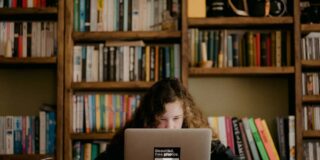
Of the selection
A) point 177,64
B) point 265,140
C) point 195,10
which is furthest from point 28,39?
point 265,140

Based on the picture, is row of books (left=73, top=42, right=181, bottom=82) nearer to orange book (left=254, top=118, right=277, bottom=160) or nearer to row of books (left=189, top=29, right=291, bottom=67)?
row of books (left=189, top=29, right=291, bottom=67)

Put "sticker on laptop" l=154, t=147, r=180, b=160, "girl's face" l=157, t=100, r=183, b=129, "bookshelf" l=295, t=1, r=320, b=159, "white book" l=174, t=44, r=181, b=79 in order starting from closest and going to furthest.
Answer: "sticker on laptop" l=154, t=147, r=180, b=160
"girl's face" l=157, t=100, r=183, b=129
"bookshelf" l=295, t=1, r=320, b=159
"white book" l=174, t=44, r=181, b=79

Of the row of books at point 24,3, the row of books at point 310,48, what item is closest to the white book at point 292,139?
the row of books at point 310,48

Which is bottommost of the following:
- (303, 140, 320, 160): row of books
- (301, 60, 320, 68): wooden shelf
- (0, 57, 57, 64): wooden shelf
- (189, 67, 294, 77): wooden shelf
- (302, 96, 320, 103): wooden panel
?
(303, 140, 320, 160): row of books

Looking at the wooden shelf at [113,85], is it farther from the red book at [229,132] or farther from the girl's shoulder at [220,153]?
the girl's shoulder at [220,153]

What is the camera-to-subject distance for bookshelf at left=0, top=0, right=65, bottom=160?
2.75m

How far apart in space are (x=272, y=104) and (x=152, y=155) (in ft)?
4.96

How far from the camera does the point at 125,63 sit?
2799mm

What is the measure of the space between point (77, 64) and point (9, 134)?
0.56 m

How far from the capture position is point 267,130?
2.75m

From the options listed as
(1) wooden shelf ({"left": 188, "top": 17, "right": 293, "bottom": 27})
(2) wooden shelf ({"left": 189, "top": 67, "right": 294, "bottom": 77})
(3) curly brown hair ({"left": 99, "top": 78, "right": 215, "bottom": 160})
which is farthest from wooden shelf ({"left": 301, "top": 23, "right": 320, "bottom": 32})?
(3) curly brown hair ({"left": 99, "top": 78, "right": 215, "bottom": 160})

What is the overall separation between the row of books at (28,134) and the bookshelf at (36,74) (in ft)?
0.19

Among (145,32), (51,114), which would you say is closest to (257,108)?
(145,32)

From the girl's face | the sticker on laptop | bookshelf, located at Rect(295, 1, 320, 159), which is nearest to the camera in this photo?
the sticker on laptop
